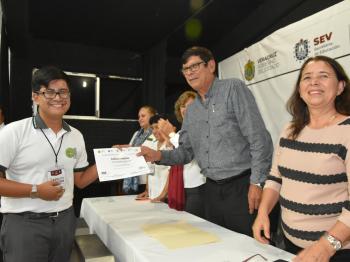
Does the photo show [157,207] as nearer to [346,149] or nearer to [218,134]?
[218,134]

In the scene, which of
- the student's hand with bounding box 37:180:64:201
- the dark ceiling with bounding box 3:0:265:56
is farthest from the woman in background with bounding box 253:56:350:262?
the dark ceiling with bounding box 3:0:265:56

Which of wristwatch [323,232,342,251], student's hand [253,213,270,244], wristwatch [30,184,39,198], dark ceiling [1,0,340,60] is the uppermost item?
dark ceiling [1,0,340,60]

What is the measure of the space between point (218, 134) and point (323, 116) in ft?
2.47

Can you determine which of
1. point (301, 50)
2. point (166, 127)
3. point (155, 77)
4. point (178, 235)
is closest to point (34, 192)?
point (178, 235)

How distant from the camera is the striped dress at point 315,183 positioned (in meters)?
1.12

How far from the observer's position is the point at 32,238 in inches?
53.4

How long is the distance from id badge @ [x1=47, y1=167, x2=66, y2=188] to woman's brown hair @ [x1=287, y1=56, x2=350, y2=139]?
1.06 m

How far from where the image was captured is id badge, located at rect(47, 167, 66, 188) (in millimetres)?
1429

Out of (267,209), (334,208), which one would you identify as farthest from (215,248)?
(334,208)

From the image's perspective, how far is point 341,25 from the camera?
7.93 ft

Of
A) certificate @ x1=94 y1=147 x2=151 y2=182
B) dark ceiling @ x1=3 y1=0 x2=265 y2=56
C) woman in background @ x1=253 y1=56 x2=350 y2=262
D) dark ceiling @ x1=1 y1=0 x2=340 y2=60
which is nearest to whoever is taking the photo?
woman in background @ x1=253 y1=56 x2=350 y2=262

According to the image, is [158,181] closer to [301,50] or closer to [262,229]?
[262,229]

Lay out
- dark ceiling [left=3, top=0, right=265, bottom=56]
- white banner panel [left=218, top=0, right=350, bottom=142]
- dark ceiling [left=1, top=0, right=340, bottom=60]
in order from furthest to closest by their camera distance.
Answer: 1. dark ceiling [left=3, top=0, right=265, bottom=56]
2. dark ceiling [left=1, top=0, right=340, bottom=60]
3. white banner panel [left=218, top=0, right=350, bottom=142]

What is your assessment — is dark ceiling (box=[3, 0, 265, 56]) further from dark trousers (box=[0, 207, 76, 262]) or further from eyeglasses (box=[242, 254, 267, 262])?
eyeglasses (box=[242, 254, 267, 262])
